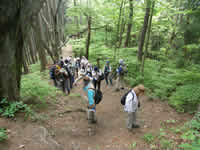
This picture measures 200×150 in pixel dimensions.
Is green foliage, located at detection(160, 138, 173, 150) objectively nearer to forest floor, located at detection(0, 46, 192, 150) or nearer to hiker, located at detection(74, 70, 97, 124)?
forest floor, located at detection(0, 46, 192, 150)

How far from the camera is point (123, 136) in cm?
479

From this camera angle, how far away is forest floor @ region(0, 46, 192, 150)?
342 centimetres

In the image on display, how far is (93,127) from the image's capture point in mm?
5270

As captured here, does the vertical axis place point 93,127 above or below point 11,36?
below

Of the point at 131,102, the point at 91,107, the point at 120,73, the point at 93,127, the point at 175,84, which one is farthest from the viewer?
the point at 120,73

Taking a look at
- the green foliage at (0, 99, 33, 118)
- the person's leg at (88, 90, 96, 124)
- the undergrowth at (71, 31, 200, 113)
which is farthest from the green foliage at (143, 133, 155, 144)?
the green foliage at (0, 99, 33, 118)

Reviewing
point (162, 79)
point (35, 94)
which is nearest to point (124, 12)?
point (162, 79)

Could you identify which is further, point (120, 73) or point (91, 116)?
point (120, 73)

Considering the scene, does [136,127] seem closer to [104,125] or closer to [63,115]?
[104,125]

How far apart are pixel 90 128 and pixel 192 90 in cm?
489

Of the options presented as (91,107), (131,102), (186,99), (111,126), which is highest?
(131,102)

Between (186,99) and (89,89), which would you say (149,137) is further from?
(186,99)

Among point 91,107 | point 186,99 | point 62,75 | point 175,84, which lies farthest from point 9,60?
point 175,84

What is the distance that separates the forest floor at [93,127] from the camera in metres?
3.42
